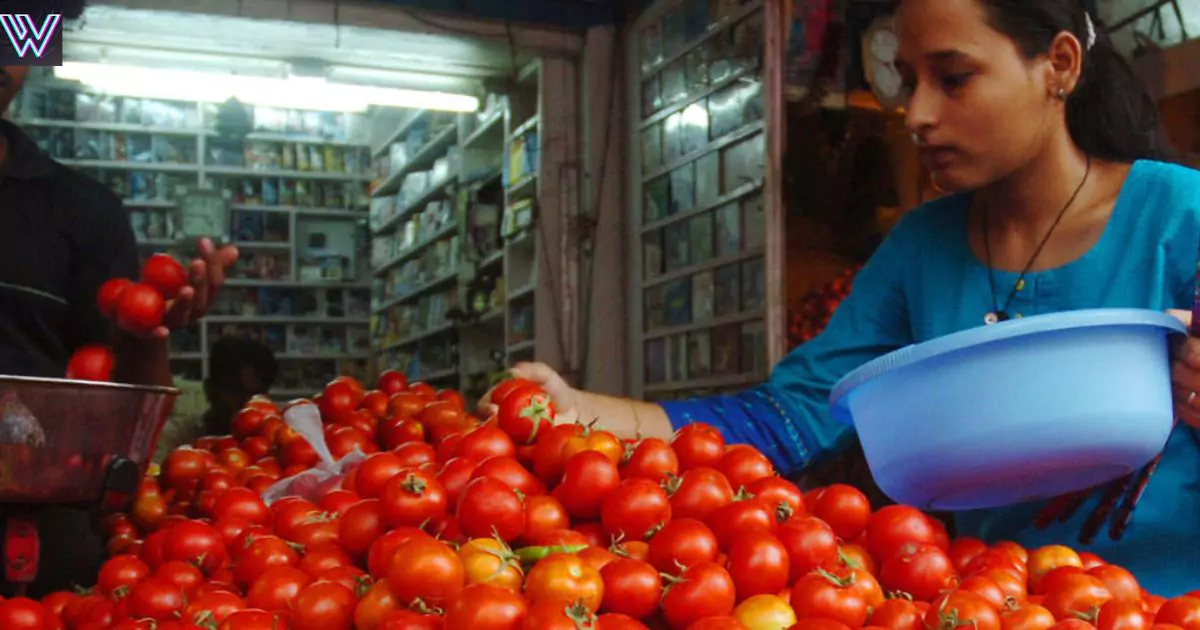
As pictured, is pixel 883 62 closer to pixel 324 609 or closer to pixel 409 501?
pixel 409 501

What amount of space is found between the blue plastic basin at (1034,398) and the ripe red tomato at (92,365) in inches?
43.3

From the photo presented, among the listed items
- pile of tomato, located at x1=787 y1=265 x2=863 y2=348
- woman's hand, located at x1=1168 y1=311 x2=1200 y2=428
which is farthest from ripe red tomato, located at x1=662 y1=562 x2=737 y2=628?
pile of tomato, located at x1=787 y1=265 x2=863 y2=348

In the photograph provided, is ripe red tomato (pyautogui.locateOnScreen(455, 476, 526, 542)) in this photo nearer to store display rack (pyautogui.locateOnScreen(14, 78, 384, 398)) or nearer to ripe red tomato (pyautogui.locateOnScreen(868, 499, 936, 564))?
ripe red tomato (pyautogui.locateOnScreen(868, 499, 936, 564))

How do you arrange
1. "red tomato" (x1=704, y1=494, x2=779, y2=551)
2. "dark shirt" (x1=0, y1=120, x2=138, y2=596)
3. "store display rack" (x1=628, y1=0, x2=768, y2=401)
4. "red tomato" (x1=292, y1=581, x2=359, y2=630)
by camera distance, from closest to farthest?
"red tomato" (x1=292, y1=581, x2=359, y2=630) → "red tomato" (x1=704, y1=494, x2=779, y2=551) → "dark shirt" (x1=0, y1=120, x2=138, y2=596) → "store display rack" (x1=628, y1=0, x2=768, y2=401)

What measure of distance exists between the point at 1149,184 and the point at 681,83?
9.73 ft

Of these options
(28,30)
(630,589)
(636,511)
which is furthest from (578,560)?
(28,30)

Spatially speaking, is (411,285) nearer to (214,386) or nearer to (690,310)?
(214,386)

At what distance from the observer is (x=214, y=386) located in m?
4.84

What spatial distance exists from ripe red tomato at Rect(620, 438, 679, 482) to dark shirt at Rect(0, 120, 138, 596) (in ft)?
3.55

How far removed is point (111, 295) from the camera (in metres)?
1.67

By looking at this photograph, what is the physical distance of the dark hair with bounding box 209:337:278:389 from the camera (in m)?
4.82

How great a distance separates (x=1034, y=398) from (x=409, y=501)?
2.17 ft

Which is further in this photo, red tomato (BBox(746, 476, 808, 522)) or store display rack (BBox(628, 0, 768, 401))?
store display rack (BBox(628, 0, 768, 401))

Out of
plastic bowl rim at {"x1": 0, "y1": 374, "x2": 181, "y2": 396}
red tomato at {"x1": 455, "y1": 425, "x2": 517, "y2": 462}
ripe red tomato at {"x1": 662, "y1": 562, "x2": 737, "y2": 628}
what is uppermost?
plastic bowl rim at {"x1": 0, "y1": 374, "x2": 181, "y2": 396}
